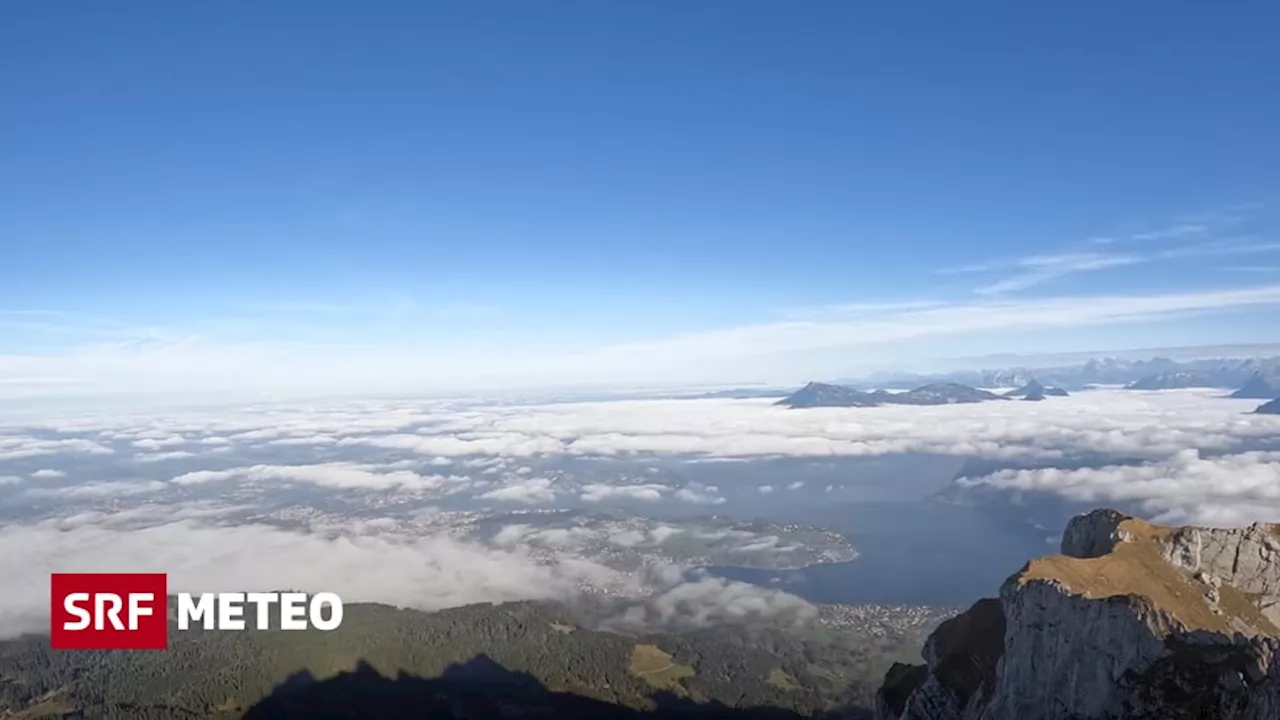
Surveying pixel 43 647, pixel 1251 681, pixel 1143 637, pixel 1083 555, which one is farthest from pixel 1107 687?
pixel 43 647

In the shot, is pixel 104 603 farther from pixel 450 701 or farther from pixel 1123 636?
pixel 1123 636

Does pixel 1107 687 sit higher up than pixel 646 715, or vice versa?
pixel 1107 687

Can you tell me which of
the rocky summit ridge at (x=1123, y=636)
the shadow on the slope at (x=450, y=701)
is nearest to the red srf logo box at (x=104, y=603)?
the shadow on the slope at (x=450, y=701)

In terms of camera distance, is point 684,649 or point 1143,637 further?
point 684,649

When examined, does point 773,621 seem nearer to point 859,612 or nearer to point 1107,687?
point 859,612

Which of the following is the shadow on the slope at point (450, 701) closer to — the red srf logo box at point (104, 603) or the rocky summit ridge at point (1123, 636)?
the red srf logo box at point (104, 603)

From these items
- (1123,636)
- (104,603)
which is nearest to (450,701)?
(104,603)
